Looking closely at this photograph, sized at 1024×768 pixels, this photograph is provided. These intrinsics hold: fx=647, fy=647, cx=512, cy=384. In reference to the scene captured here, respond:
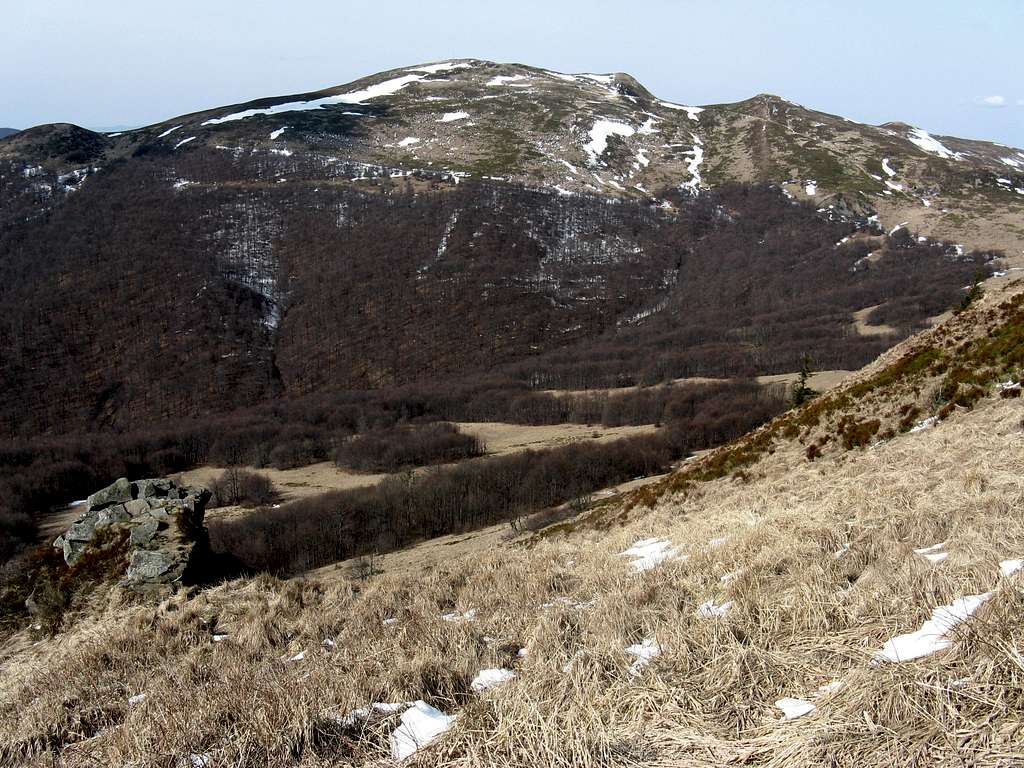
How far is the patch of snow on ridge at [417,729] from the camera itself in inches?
170

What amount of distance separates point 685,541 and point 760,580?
4.13 meters

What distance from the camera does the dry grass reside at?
3.74 m

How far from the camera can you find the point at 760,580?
6.54 m

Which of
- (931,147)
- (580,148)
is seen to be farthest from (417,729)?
(931,147)

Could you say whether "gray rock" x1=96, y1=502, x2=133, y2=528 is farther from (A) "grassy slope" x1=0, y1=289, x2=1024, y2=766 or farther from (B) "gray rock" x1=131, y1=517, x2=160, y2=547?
(A) "grassy slope" x1=0, y1=289, x2=1024, y2=766

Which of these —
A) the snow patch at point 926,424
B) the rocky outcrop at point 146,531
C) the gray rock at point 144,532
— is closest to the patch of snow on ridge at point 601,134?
the snow patch at point 926,424

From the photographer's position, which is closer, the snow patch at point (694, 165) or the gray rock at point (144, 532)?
the gray rock at point (144, 532)

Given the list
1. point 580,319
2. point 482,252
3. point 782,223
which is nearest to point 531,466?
point 580,319

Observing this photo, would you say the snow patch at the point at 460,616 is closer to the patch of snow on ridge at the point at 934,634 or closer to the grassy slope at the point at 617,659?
the grassy slope at the point at 617,659

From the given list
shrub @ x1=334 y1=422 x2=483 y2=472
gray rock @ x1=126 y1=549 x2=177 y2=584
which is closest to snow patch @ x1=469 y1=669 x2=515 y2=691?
gray rock @ x1=126 y1=549 x2=177 y2=584

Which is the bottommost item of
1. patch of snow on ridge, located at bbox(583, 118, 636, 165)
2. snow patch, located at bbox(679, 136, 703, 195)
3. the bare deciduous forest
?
the bare deciduous forest

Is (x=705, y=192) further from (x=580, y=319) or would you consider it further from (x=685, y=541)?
(x=685, y=541)

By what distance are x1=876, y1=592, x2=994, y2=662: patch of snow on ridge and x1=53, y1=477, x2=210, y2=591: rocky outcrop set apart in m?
13.5

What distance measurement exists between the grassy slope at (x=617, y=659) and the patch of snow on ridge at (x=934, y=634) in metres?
0.13
